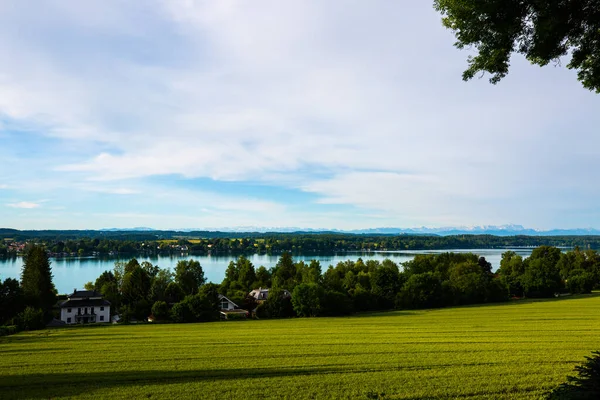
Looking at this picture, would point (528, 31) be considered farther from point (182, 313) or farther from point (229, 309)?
point (229, 309)

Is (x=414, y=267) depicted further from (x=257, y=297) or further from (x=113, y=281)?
(x=113, y=281)

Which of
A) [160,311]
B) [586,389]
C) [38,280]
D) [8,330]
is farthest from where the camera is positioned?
[38,280]

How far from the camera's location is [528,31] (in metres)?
8.30

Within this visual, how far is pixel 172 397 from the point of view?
11406 millimetres

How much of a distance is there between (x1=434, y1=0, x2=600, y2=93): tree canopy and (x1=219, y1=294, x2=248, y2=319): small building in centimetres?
4167

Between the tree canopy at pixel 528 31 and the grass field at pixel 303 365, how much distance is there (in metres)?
8.67

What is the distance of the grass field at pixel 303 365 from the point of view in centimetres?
1191

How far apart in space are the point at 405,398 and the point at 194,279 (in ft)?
185

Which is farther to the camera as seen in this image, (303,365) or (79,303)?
(79,303)

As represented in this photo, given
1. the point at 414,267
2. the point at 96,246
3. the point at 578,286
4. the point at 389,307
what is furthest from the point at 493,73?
the point at 96,246

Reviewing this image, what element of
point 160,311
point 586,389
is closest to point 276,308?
point 160,311

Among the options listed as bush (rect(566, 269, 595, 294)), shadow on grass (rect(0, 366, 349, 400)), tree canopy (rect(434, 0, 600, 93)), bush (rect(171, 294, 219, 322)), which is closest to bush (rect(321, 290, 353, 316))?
bush (rect(171, 294, 219, 322))

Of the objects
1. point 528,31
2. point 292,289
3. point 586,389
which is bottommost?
point 292,289

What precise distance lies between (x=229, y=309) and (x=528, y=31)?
48.0 m
